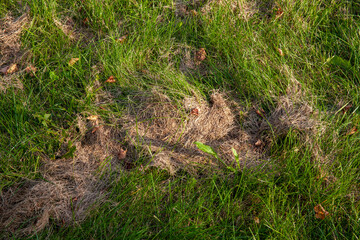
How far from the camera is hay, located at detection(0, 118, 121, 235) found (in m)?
2.25

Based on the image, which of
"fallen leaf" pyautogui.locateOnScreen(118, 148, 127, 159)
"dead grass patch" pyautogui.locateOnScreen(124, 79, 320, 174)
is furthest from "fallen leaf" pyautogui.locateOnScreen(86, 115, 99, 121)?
"fallen leaf" pyautogui.locateOnScreen(118, 148, 127, 159)

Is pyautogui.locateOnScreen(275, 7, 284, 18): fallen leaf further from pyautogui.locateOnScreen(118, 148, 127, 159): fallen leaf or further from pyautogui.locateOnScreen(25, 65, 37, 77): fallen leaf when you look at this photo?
pyautogui.locateOnScreen(25, 65, 37, 77): fallen leaf

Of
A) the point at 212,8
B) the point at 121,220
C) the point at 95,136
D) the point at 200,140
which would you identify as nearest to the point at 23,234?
the point at 121,220

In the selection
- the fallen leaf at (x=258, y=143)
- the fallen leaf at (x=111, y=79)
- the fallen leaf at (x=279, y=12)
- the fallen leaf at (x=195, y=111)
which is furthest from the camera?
the fallen leaf at (x=279, y=12)

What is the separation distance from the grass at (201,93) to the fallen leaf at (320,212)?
0.03 metres

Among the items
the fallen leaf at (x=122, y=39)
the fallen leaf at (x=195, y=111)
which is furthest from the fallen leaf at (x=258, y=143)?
the fallen leaf at (x=122, y=39)

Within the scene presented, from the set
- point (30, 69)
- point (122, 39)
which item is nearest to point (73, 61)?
point (30, 69)

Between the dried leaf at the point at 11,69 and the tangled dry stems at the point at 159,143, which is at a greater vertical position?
the dried leaf at the point at 11,69

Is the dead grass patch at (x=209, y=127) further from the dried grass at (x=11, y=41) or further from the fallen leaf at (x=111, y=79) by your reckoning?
the dried grass at (x=11, y=41)

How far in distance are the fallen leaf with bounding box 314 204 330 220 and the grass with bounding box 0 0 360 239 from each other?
0.09 ft

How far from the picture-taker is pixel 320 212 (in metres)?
2.24

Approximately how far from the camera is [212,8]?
347cm

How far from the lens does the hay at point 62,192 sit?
7.37 feet

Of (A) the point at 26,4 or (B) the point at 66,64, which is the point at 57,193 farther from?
(A) the point at 26,4
